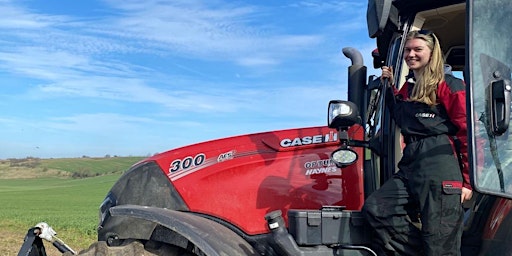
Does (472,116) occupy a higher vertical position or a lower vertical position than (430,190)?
higher

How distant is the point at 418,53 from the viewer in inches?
135

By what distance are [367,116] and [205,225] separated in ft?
4.28

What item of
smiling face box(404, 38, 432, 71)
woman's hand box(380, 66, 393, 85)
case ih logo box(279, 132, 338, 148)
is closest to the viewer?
smiling face box(404, 38, 432, 71)

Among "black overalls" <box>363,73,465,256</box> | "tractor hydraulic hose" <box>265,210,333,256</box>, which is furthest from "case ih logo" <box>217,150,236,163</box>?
"black overalls" <box>363,73,465,256</box>

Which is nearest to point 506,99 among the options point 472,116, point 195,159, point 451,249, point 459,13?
point 472,116

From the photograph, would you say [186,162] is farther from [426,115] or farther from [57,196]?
[57,196]

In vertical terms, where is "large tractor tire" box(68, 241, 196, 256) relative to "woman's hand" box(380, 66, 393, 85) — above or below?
below

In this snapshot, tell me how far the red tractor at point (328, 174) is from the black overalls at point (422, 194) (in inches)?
8.2

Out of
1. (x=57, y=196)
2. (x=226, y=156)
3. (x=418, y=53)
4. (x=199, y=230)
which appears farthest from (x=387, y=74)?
(x=57, y=196)

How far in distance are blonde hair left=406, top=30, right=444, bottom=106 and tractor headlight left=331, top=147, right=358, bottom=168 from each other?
1.78ft

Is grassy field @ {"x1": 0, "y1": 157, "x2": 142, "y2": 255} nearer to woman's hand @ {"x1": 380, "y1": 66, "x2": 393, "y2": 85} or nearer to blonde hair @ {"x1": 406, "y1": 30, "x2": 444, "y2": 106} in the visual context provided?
woman's hand @ {"x1": 380, "y1": 66, "x2": 393, "y2": 85}

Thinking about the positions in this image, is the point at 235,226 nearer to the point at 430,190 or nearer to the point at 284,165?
the point at 284,165

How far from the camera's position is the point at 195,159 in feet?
14.1

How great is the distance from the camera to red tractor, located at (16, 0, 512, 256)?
2914 millimetres
